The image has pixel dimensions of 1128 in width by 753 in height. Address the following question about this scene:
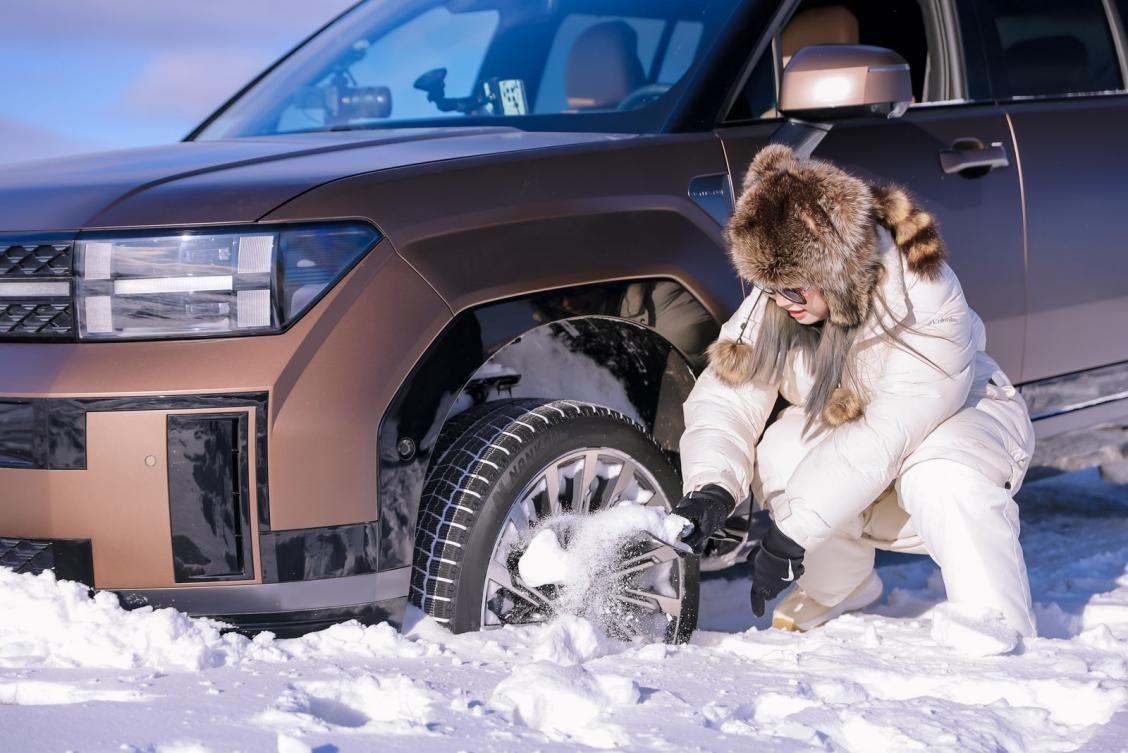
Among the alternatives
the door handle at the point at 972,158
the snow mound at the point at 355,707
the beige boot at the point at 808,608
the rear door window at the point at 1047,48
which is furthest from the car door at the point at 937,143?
the snow mound at the point at 355,707

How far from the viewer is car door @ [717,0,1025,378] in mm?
3115

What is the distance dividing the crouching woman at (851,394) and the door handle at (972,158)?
624 millimetres

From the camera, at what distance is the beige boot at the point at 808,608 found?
121 inches

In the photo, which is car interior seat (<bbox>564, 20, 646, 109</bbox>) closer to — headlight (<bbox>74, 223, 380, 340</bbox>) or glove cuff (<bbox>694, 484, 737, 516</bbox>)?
glove cuff (<bbox>694, 484, 737, 516</bbox>)

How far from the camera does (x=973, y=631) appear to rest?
2.49 metres

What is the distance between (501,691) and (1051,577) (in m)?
2.31

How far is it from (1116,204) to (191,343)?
281 cm

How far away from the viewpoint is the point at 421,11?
3779 mm

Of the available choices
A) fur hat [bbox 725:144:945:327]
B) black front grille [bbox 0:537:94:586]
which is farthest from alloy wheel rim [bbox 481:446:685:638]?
black front grille [bbox 0:537:94:586]

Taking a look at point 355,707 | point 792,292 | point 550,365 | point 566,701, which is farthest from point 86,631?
point 792,292

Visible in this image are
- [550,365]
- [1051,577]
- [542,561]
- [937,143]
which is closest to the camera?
[542,561]

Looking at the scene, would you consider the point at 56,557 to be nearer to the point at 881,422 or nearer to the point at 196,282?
the point at 196,282

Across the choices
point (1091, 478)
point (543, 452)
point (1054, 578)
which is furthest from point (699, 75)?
point (1091, 478)

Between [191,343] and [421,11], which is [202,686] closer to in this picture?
[191,343]
